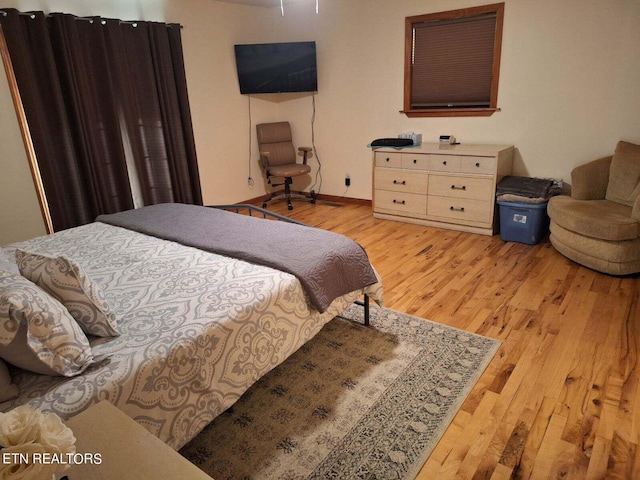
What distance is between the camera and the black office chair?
524 cm

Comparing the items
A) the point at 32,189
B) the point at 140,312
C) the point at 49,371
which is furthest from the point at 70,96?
the point at 49,371

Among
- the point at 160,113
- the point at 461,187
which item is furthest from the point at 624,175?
the point at 160,113

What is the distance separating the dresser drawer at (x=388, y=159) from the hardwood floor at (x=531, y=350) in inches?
33.5

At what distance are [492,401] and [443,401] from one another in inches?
8.8

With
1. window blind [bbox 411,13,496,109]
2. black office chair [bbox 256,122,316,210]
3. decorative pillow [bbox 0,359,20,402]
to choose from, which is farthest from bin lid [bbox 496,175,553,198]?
decorative pillow [bbox 0,359,20,402]

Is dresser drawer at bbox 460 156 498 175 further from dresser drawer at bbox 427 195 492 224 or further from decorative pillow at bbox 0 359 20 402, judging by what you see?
decorative pillow at bbox 0 359 20 402

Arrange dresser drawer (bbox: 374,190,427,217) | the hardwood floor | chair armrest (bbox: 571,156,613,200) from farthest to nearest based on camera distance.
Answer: dresser drawer (bbox: 374,190,427,217) < chair armrest (bbox: 571,156,613,200) < the hardwood floor

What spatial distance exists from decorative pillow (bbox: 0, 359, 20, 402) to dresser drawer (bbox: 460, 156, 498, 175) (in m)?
3.74

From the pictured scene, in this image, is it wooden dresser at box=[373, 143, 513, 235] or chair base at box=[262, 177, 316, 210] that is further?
chair base at box=[262, 177, 316, 210]

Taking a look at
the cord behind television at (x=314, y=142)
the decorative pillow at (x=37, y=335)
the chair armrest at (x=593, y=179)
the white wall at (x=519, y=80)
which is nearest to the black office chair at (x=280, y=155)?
the cord behind television at (x=314, y=142)

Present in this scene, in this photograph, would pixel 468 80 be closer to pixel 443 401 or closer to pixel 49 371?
pixel 443 401

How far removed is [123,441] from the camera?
98cm

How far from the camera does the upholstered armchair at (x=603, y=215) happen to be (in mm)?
2980

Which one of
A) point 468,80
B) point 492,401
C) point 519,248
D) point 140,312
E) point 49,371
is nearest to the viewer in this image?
point 49,371
